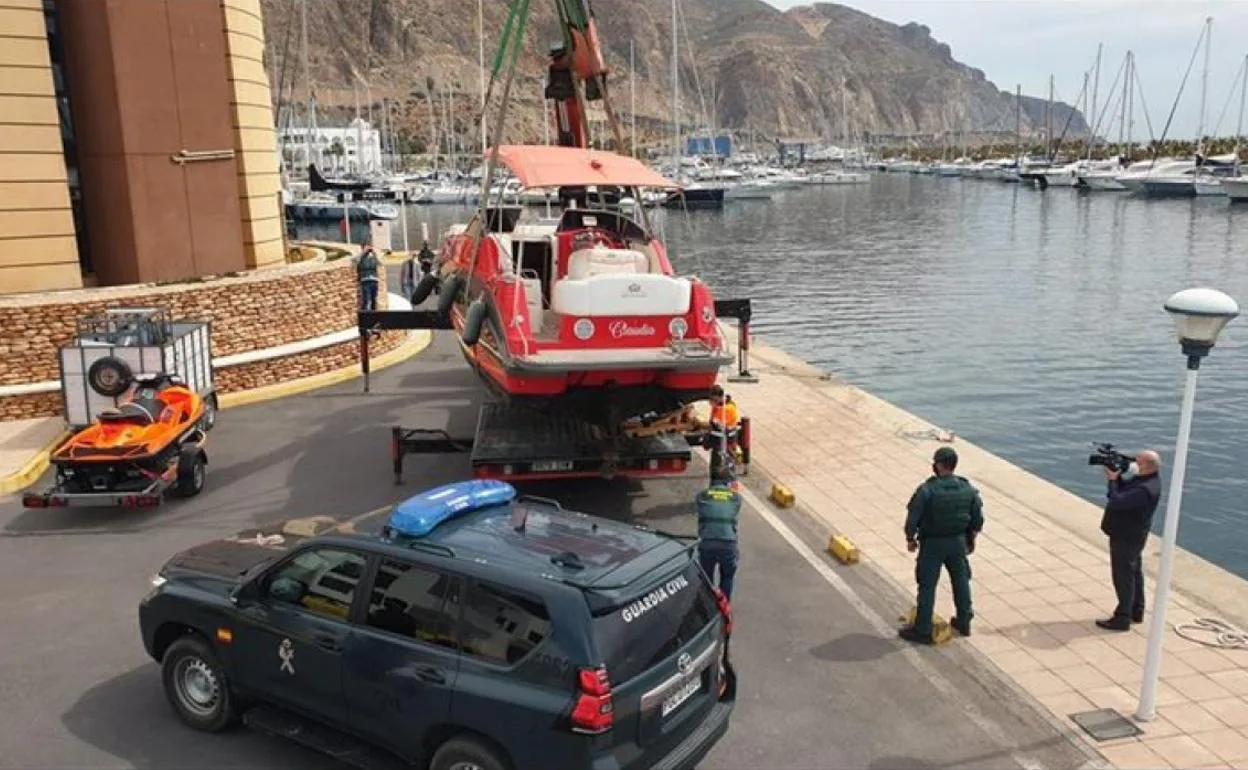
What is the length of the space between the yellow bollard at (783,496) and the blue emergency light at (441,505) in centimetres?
549

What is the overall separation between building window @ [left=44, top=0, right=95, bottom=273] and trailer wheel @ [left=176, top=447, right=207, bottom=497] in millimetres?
7245

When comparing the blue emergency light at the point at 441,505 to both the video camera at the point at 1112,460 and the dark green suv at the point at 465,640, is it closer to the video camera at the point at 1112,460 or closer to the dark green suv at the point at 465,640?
the dark green suv at the point at 465,640

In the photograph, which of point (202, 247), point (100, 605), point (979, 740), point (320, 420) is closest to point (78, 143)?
point (202, 247)

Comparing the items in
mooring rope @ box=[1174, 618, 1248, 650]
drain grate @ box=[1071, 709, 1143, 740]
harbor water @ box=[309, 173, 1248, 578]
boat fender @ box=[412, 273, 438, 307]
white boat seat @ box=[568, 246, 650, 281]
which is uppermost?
white boat seat @ box=[568, 246, 650, 281]

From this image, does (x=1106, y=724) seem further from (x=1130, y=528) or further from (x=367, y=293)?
(x=367, y=293)

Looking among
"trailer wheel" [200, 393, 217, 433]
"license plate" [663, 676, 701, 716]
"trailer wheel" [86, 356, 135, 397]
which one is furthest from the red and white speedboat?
"license plate" [663, 676, 701, 716]

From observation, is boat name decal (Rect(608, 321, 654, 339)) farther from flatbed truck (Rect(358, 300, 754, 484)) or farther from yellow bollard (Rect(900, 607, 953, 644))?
yellow bollard (Rect(900, 607, 953, 644))

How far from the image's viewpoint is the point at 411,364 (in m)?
20.0

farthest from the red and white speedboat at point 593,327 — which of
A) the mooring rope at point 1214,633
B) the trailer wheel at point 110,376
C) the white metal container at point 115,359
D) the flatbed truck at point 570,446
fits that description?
the mooring rope at point 1214,633

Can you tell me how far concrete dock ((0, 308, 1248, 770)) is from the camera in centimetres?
660

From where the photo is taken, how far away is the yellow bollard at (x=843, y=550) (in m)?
9.82

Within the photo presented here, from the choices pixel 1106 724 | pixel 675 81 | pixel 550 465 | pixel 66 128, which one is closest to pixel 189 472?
pixel 550 465

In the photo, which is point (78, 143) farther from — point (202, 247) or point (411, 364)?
point (411, 364)

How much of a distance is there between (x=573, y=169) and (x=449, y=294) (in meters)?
2.82
